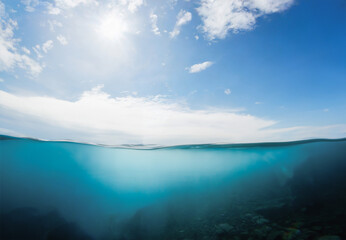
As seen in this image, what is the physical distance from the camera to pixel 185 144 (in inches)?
643

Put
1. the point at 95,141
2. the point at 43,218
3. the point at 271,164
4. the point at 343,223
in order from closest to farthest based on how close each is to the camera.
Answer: the point at 343,223 → the point at 43,218 → the point at 95,141 → the point at 271,164

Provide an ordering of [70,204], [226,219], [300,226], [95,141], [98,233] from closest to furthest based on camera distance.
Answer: [300,226]
[226,219]
[98,233]
[70,204]
[95,141]

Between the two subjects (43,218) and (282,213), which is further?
(43,218)

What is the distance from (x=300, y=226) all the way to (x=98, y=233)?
32.3 feet

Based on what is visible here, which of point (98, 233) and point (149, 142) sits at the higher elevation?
point (149, 142)

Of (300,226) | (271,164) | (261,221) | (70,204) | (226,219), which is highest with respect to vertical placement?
(300,226)

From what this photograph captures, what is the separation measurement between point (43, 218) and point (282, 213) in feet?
43.9

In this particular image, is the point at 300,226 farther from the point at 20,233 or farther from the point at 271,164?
the point at 271,164

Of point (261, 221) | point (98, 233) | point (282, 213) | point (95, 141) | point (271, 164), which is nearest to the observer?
point (261, 221)

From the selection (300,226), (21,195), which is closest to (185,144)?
(300,226)

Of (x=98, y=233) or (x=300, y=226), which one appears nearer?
(x=300, y=226)

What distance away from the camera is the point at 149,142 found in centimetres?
1655

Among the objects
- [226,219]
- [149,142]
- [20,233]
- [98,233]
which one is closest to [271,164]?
[149,142]

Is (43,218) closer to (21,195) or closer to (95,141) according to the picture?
(21,195)
